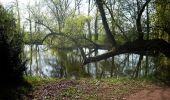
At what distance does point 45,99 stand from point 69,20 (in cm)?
3016

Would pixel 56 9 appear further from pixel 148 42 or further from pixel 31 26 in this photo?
pixel 148 42

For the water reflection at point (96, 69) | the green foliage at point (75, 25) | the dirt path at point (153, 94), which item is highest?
the green foliage at point (75, 25)

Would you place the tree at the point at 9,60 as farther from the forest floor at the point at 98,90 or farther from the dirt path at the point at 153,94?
the dirt path at the point at 153,94

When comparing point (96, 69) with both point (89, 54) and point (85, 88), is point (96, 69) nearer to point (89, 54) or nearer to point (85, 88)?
point (89, 54)

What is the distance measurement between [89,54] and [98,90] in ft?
67.1

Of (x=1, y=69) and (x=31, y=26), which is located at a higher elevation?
(x=31, y=26)

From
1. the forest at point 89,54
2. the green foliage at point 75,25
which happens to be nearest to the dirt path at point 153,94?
the forest at point 89,54

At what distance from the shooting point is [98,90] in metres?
13.8

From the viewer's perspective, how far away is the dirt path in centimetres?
1253

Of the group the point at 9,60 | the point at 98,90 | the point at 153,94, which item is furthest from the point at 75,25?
the point at 153,94

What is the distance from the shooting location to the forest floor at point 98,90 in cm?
1266

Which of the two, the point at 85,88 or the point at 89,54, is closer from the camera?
the point at 85,88

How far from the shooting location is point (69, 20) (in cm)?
4203

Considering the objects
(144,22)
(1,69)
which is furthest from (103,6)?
(1,69)
